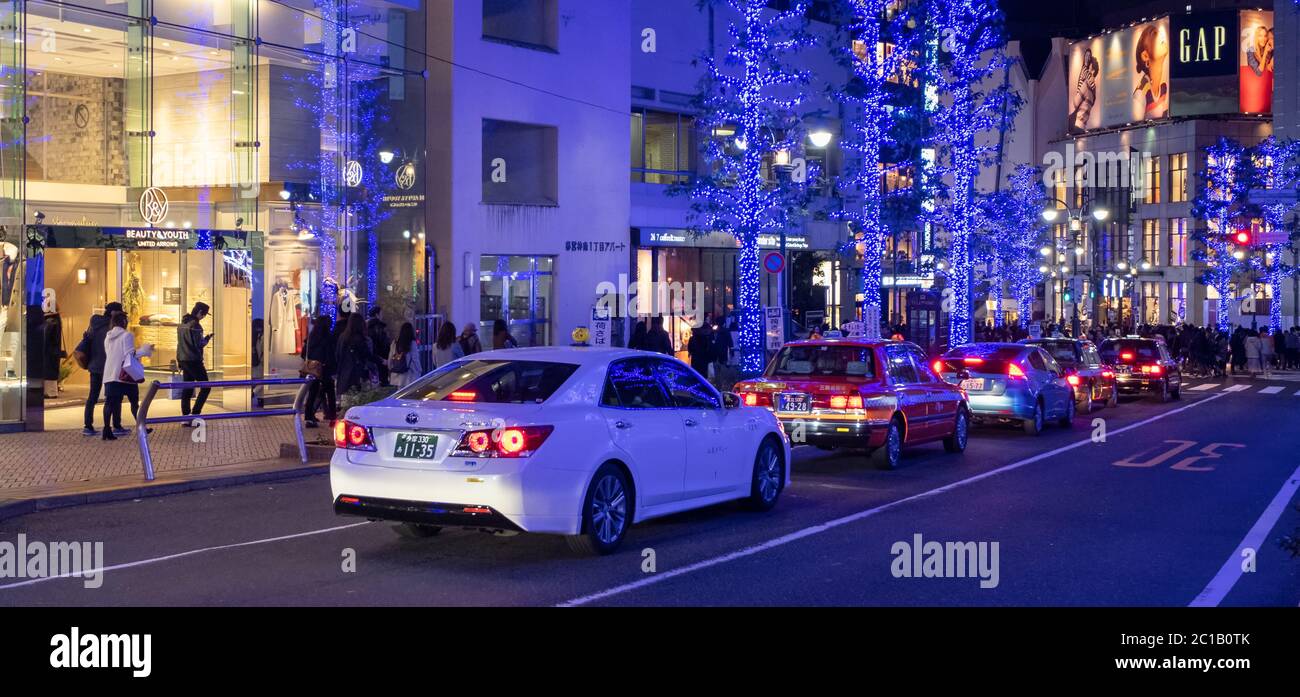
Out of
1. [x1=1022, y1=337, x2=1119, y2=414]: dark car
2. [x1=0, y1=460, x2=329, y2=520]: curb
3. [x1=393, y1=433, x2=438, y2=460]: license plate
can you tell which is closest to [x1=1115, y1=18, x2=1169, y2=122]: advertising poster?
[x1=1022, y1=337, x2=1119, y2=414]: dark car

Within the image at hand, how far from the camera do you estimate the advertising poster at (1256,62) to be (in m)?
78.9

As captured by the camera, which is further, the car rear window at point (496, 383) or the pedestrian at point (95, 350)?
the pedestrian at point (95, 350)

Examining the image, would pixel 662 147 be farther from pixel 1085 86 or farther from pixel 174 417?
pixel 1085 86

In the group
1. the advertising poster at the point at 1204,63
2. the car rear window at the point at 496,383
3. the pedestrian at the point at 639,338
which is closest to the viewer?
the car rear window at the point at 496,383

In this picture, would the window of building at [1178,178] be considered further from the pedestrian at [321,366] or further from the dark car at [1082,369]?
the pedestrian at [321,366]

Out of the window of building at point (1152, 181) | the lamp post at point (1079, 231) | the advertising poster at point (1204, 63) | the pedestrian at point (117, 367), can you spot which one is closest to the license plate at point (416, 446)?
the pedestrian at point (117, 367)

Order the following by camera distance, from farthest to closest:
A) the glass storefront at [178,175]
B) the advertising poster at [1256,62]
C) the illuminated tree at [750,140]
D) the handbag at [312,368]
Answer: the advertising poster at [1256,62] < the illuminated tree at [750,140] < the glass storefront at [178,175] < the handbag at [312,368]

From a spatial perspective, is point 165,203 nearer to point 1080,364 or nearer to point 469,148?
point 469,148

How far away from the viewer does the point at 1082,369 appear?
25797 mm

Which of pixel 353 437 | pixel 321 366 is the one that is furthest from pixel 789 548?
pixel 321 366

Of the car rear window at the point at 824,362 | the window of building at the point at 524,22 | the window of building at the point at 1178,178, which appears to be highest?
the window of building at the point at 1178,178

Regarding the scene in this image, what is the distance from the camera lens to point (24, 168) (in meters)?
19.8

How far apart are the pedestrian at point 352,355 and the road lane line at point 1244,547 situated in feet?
39.4
